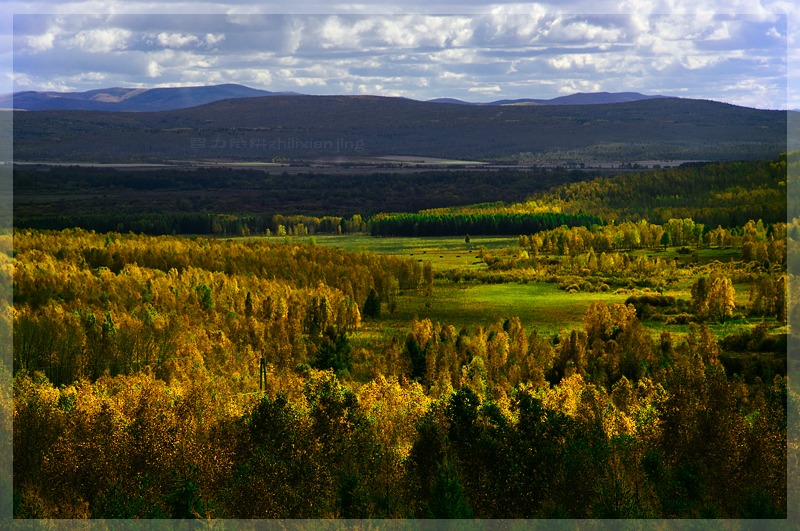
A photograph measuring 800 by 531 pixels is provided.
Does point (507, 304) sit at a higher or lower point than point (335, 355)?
higher

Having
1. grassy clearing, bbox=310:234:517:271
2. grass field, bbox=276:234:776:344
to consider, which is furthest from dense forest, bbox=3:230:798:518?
grassy clearing, bbox=310:234:517:271

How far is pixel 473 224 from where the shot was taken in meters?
167

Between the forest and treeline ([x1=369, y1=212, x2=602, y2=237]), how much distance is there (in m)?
16.5

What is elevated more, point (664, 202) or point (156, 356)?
point (664, 202)

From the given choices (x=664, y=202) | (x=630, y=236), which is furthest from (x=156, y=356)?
(x=664, y=202)

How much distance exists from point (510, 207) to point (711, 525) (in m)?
162

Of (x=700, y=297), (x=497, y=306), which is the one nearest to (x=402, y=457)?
(x=497, y=306)

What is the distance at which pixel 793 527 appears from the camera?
40.9m

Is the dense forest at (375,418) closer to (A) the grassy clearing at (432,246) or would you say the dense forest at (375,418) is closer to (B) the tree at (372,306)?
(B) the tree at (372,306)

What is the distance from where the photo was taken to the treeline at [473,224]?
163875mm

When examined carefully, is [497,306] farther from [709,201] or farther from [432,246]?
[709,201]

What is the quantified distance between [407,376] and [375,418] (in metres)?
18.6

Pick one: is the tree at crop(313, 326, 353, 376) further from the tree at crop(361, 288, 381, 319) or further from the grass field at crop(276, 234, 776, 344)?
the tree at crop(361, 288, 381, 319)

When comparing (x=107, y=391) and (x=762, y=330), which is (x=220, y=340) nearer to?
(x=107, y=391)
